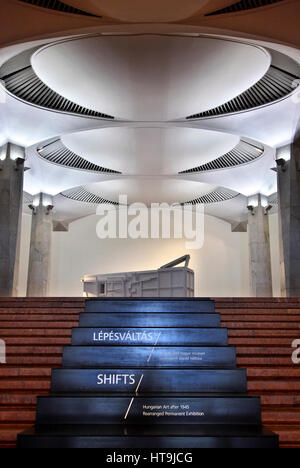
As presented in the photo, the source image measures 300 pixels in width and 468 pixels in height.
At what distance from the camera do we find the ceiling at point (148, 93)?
828cm

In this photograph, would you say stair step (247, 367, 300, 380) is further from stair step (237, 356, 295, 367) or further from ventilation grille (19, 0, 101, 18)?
ventilation grille (19, 0, 101, 18)

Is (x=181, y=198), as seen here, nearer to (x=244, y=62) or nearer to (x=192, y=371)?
(x=244, y=62)

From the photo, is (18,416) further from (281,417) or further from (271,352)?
(271,352)

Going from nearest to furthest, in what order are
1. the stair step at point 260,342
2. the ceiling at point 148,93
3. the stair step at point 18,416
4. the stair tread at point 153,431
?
the stair tread at point 153,431
the stair step at point 18,416
the stair step at point 260,342
the ceiling at point 148,93

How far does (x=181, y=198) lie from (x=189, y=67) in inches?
381

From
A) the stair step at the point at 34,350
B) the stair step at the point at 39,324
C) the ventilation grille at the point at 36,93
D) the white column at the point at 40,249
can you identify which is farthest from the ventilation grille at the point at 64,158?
the stair step at the point at 34,350

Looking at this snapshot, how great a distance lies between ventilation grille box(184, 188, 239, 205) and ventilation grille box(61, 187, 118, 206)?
3.76 metres

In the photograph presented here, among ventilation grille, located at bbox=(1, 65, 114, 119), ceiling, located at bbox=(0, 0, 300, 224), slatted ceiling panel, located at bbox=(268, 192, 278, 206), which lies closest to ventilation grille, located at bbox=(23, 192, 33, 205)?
ceiling, located at bbox=(0, 0, 300, 224)

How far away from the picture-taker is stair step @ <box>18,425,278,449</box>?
355 centimetres

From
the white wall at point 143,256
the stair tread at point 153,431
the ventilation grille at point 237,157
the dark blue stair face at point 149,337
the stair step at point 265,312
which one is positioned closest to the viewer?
the stair tread at point 153,431

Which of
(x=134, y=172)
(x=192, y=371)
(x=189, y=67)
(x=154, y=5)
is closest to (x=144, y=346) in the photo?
(x=192, y=371)

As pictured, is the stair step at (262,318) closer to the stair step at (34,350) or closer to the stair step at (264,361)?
the stair step at (264,361)

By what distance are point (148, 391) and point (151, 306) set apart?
1948 millimetres

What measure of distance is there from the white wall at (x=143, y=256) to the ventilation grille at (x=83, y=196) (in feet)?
5.45
